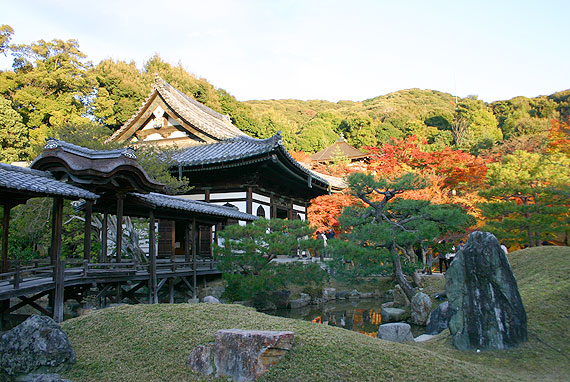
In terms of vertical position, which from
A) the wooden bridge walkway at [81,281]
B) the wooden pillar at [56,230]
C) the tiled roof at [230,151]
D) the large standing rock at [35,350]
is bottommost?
the large standing rock at [35,350]

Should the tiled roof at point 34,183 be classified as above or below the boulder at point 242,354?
above

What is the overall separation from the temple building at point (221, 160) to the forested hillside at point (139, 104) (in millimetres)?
2848

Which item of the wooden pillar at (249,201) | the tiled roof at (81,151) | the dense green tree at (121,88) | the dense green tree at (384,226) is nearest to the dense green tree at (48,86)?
the dense green tree at (121,88)

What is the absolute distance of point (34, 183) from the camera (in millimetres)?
8312

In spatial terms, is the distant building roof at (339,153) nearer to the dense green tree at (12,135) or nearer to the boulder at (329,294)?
the boulder at (329,294)

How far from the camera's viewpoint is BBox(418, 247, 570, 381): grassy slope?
6.63m

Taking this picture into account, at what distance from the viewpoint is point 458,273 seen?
7.80 m

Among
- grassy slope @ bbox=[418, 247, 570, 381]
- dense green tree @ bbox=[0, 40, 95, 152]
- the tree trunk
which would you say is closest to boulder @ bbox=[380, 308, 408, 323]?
Result: the tree trunk

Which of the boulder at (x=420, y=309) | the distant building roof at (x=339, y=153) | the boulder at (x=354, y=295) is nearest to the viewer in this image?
the boulder at (x=420, y=309)

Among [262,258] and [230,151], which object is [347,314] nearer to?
[262,258]

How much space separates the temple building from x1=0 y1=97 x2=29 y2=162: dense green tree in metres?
6.19

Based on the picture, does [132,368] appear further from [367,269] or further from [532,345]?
[367,269]

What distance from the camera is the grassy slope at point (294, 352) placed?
5.34 meters

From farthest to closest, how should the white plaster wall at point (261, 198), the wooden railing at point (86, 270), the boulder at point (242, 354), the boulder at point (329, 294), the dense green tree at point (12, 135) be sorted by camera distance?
the dense green tree at point (12, 135) < the white plaster wall at point (261, 198) < the boulder at point (329, 294) < the wooden railing at point (86, 270) < the boulder at point (242, 354)
